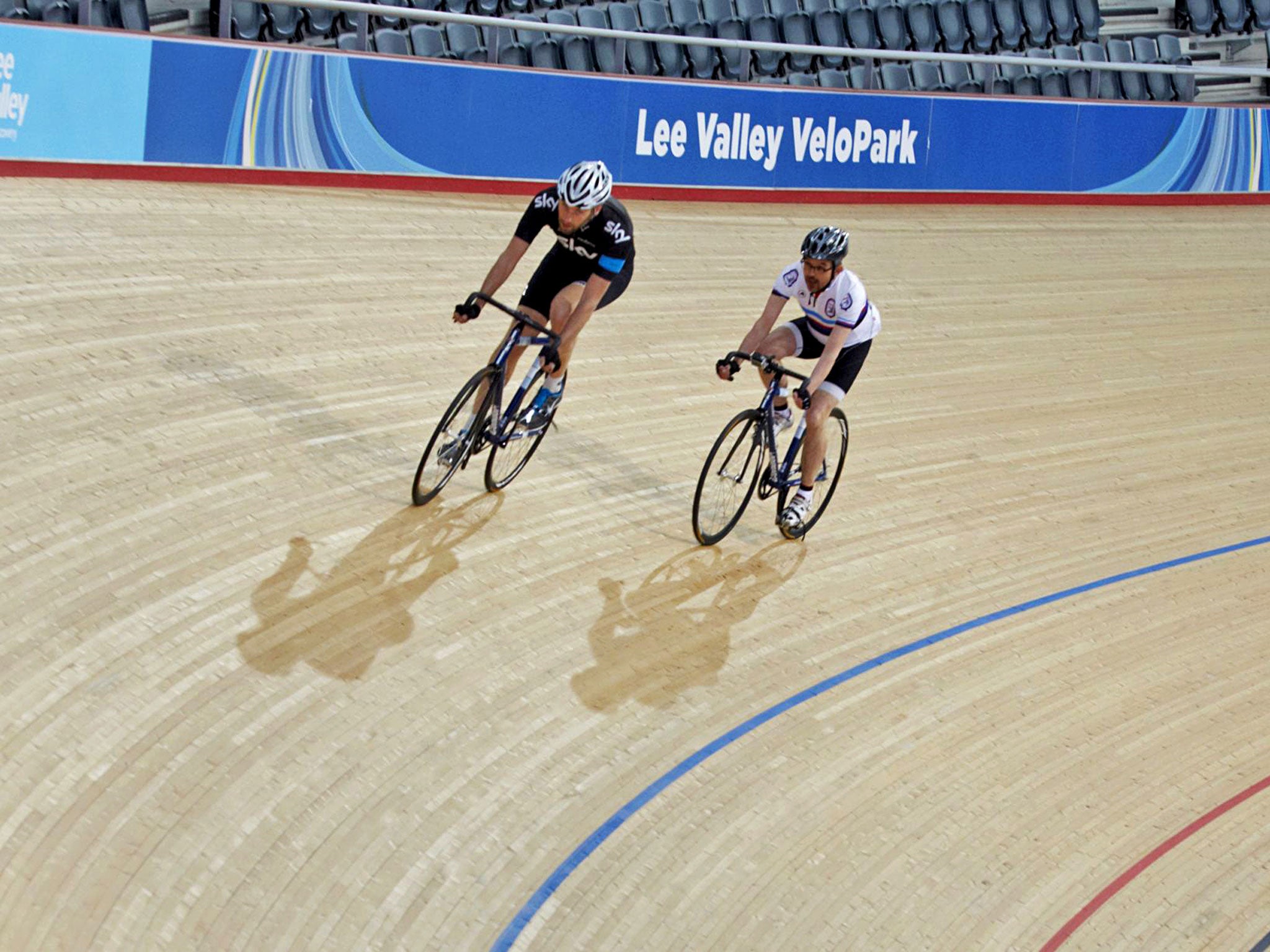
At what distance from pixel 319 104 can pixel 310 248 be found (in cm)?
123

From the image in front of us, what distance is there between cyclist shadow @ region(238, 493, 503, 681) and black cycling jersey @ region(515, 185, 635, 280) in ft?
3.51

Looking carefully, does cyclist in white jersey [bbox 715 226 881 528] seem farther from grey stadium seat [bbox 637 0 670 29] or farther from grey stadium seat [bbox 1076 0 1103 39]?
grey stadium seat [bbox 1076 0 1103 39]

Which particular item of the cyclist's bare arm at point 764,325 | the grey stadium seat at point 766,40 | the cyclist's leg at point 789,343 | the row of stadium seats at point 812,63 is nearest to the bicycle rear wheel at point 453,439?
the cyclist's bare arm at point 764,325

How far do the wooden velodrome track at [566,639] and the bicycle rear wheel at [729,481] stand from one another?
0.10m

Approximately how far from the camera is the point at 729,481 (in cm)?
562

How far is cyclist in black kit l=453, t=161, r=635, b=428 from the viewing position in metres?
5.02

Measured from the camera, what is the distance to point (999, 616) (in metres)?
5.44

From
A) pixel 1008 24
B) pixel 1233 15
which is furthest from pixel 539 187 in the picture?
pixel 1233 15

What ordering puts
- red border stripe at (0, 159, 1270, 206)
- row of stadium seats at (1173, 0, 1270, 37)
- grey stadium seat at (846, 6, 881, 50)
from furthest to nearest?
row of stadium seats at (1173, 0, 1270, 37) → grey stadium seat at (846, 6, 881, 50) → red border stripe at (0, 159, 1270, 206)

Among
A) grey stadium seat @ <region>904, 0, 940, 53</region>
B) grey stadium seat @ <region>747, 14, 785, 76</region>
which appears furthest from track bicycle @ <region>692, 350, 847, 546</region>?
grey stadium seat @ <region>904, 0, 940, 53</region>

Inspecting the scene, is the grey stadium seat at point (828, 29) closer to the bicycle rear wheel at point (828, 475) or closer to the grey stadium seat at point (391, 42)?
the grey stadium seat at point (391, 42)

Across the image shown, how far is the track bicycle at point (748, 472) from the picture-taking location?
554 centimetres

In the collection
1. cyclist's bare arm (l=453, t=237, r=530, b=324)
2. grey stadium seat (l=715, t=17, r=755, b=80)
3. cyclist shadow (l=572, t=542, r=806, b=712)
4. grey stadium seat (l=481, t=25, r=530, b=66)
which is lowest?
cyclist shadow (l=572, t=542, r=806, b=712)

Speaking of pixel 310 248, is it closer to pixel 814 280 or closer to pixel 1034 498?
pixel 814 280
